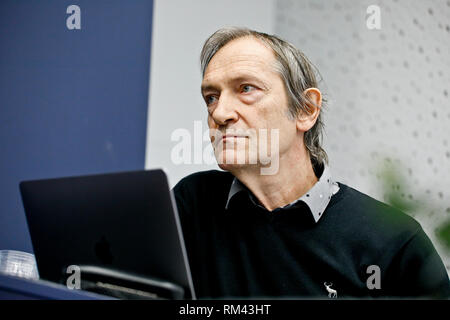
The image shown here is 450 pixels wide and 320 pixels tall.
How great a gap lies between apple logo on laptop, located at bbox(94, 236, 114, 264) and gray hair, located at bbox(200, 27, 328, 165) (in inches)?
31.1

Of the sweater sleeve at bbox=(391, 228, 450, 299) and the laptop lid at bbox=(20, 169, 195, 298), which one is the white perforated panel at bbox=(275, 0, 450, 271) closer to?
the sweater sleeve at bbox=(391, 228, 450, 299)

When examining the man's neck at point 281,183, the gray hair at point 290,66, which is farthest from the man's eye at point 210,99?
the man's neck at point 281,183

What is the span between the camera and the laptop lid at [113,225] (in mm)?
900

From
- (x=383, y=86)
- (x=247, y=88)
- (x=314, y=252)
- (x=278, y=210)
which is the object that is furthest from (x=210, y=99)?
(x=383, y=86)

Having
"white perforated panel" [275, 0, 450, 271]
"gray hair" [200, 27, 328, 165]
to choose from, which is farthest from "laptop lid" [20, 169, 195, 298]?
"white perforated panel" [275, 0, 450, 271]

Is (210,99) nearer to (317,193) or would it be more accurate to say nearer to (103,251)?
(317,193)

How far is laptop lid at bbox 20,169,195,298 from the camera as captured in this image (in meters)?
0.90

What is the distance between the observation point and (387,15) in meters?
2.06

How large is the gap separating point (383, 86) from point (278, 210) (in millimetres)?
851

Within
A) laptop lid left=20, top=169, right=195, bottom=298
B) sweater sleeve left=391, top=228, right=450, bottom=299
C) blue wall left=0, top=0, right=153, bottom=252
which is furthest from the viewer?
blue wall left=0, top=0, right=153, bottom=252

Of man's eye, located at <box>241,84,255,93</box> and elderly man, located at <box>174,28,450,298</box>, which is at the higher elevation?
man's eye, located at <box>241,84,255,93</box>

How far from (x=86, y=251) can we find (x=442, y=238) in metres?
1.06

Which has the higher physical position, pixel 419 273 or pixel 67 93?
pixel 67 93

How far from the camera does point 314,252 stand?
54.7 inches
